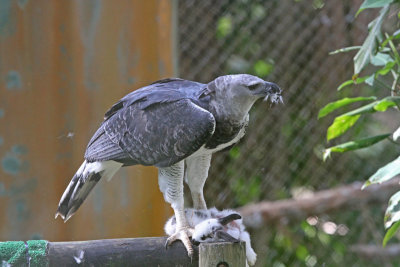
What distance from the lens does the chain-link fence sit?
108 inches

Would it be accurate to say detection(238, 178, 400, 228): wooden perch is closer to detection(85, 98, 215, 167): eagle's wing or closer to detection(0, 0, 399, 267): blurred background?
detection(0, 0, 399, 267): blurred background

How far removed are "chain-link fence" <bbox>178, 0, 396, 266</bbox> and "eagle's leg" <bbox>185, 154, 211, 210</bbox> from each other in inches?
35.4

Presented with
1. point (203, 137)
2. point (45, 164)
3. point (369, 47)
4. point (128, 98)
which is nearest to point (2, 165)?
point (45, 164)

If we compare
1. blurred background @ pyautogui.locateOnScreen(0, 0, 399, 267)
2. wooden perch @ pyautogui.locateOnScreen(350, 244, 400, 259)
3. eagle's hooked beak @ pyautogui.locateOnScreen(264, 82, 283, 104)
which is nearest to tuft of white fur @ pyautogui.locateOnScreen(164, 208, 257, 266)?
eagle's hooked beak @ pyautogui.locateOnScreen(264, 82, 283, 104)

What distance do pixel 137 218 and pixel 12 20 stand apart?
789 mm

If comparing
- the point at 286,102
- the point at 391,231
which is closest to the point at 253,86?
the point at 391,231

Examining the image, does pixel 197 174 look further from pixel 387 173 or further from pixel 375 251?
pixel 375 251

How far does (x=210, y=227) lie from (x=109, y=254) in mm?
237

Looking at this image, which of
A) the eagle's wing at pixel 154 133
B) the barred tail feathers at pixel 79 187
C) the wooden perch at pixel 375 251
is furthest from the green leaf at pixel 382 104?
the wooden perch at pixel 375 251

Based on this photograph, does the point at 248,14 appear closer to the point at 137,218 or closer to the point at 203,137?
the point at 137,218

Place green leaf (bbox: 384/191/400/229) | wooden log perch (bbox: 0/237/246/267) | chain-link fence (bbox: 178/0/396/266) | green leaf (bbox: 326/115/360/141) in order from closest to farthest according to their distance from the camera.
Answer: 1. wooden log perch (bbox: 0/237/246/267)
2. green leaf (bbox: 384/191/400/229)
3. green leaf (bbox: 326/115/360/141)
4. chain-link fence (bbox: 178/0/396/266)

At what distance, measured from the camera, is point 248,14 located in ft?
9.46

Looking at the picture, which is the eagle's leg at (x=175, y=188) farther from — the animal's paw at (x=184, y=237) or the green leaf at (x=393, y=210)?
the green leaf at (x=393, y=210)

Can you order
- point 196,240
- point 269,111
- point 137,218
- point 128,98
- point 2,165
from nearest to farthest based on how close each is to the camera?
point 196,240
point 128,98
point 2,165
point 137,218
point 269,111
